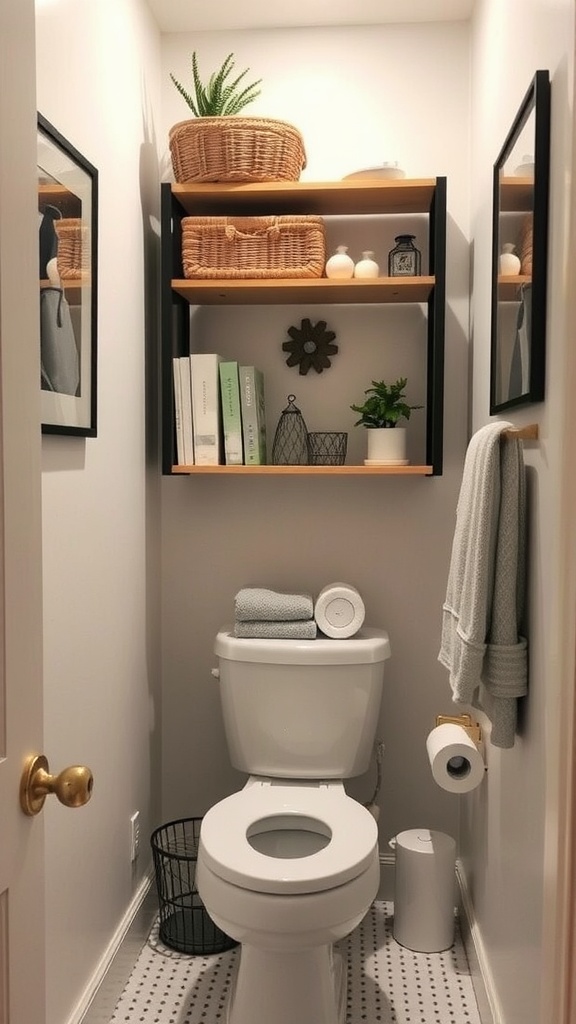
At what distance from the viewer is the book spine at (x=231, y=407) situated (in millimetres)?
2207

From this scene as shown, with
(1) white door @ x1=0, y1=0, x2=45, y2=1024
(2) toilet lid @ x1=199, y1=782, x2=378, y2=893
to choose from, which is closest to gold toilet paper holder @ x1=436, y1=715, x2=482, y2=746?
(2) toilet lid @ x1=199, y1=782, x2=378, y2=893

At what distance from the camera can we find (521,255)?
4.85ft

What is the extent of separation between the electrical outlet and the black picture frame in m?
1.04

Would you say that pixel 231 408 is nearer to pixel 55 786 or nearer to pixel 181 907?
pixel 181 907

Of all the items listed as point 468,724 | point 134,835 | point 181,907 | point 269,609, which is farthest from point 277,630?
point 181,907

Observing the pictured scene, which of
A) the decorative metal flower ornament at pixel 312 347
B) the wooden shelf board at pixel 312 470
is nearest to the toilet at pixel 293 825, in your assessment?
the wooden shelf board at pixel 312 470

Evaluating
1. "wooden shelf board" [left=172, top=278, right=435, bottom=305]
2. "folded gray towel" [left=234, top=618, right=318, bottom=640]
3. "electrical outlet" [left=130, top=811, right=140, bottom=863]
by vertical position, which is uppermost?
"wooden shelf board" [left=172, top=278, right=435, bottom=305]

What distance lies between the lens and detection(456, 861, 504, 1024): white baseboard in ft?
5.88

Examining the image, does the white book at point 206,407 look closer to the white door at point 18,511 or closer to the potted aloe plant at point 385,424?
the potted aloe plant at point 385,424

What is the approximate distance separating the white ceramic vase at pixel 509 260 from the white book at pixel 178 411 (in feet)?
2.92

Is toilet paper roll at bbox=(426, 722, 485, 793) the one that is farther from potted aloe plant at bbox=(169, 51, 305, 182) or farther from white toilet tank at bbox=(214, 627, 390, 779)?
potted aloe plant at bbox=(169, 51, 305, 182)

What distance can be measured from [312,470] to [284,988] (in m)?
1.17

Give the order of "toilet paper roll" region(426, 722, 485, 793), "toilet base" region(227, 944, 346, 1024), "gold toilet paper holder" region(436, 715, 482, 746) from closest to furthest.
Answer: "toilet base" region(227, 944, 346, 1024) < "toilet paper roll" region(426, 722, 485, 793) < "gold toilet paper holder" region(436, 715, 482, 746)

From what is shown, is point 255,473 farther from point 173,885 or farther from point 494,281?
point 173,885
